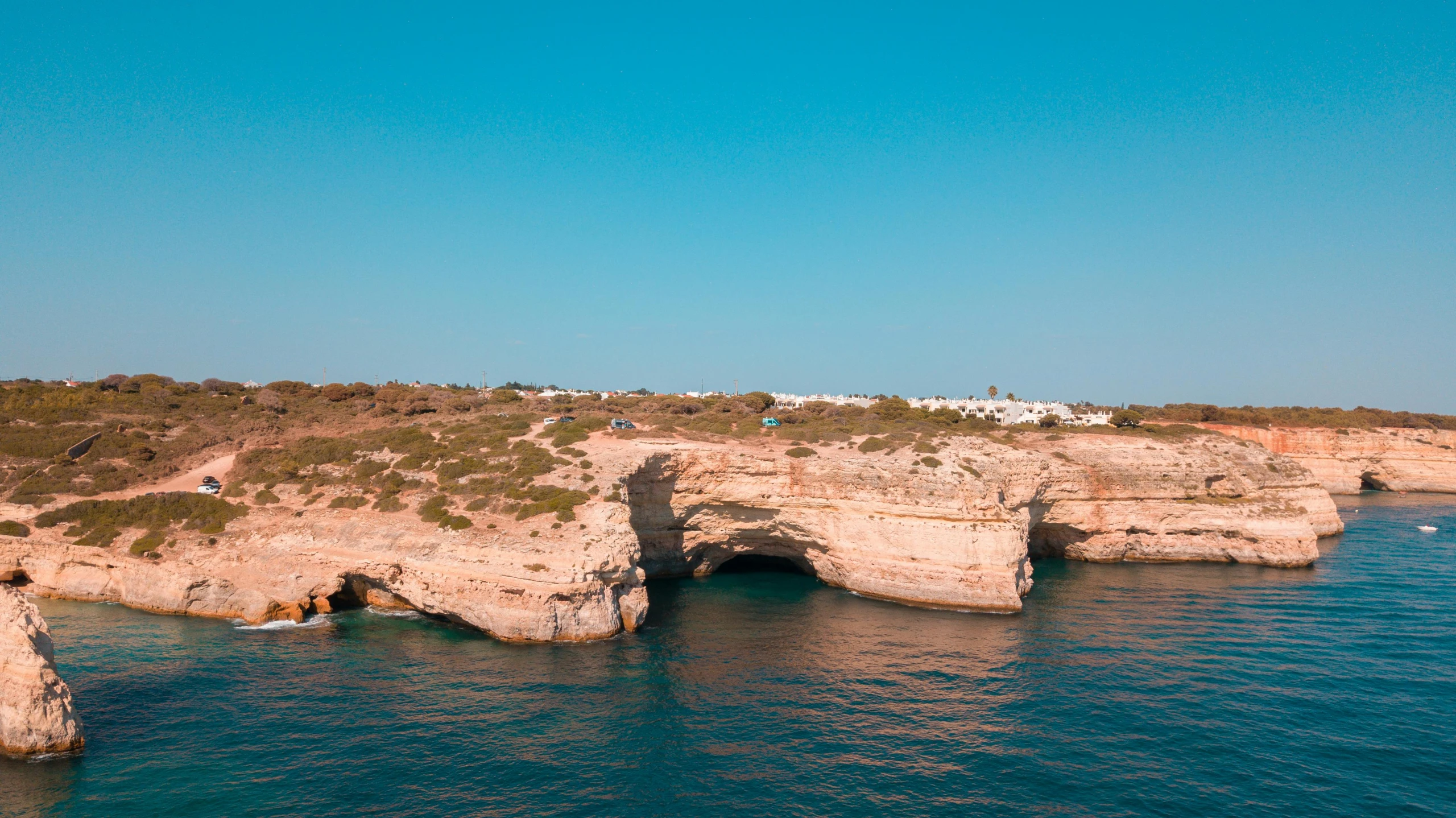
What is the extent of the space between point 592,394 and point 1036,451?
58556 mm

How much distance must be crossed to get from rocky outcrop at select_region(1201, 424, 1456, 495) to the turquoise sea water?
2590 inches

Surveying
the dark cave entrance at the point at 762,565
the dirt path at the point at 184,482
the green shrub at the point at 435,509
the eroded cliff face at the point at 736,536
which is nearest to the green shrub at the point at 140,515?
the eroded cliff face at the point at 736,536

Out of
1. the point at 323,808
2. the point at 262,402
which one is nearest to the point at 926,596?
the point at 323,808

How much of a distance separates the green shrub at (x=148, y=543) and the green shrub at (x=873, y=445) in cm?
3909

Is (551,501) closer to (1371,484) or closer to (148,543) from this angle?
(148,543)

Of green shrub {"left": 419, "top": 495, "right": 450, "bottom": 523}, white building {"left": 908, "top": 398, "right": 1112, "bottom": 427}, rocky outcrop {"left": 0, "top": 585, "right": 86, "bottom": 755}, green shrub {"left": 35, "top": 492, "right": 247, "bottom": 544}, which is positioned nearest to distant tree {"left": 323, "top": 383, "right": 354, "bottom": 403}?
green shrub {"left": 35, "top": 492, "right": 247, "bottom": 544}

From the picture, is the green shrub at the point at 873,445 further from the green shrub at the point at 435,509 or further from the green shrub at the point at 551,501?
the green shrub at the point at 435,509

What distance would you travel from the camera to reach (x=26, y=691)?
67.2 ft

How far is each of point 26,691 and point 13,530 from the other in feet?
76.0

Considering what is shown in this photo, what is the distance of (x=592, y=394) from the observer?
305 feet

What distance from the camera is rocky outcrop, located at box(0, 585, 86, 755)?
20.4 meters

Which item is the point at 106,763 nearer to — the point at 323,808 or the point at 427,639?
the point at 323,808

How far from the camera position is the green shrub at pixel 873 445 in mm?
44594

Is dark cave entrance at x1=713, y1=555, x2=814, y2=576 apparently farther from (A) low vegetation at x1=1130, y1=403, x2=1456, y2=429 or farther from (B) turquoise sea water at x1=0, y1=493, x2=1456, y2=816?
(A) low vegetation at x1=1130, y1=403, x2=1456, y2=429
